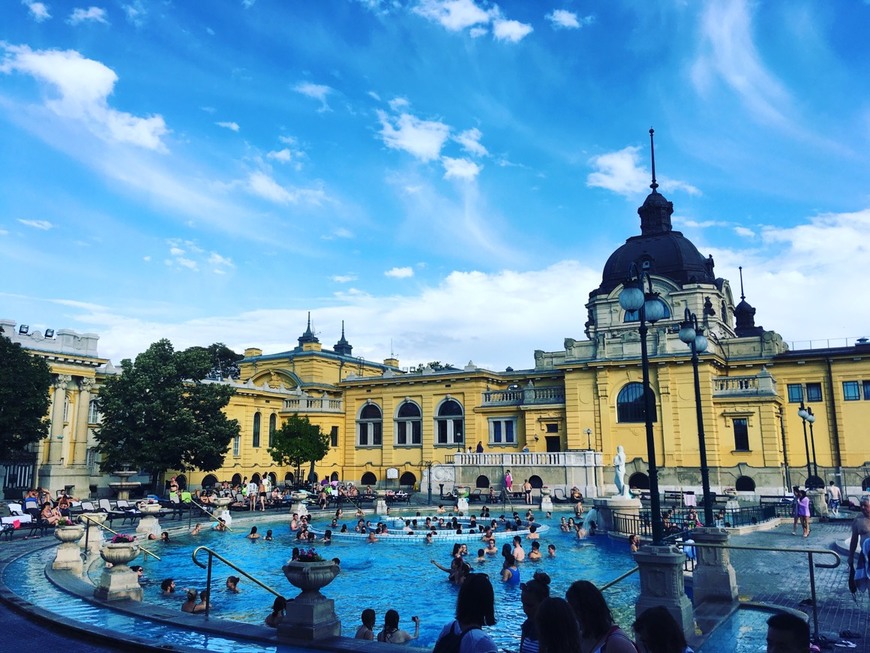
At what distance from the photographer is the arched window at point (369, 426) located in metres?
55.1

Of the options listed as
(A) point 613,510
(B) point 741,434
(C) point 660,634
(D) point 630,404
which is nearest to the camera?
(C) point 660,634

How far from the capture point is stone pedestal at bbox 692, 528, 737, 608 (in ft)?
41.1

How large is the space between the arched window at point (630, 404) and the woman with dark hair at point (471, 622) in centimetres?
4023

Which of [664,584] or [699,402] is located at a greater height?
[699,402]

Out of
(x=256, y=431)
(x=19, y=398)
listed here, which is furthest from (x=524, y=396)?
(x=19, y=398)

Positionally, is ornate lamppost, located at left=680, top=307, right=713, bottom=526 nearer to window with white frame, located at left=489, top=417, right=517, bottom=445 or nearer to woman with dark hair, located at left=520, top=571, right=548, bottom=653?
woman with dark hair, located at left=520, top=571, right=548, bottom=653

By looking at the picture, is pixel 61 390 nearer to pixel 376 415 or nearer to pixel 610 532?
pixel 376 415

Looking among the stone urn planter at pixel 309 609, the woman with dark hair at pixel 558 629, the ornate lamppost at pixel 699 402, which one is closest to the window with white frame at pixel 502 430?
the ornate lamppost at pixel 699 402

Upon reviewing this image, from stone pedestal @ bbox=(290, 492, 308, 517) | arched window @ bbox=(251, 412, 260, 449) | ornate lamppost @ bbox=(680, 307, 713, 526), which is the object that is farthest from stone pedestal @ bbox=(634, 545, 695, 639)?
arched window @ bbox=(251, 412, 260, 449)

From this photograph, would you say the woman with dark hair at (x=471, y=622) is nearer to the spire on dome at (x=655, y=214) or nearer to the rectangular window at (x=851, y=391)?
the rectangular window at (x=851, y=391)

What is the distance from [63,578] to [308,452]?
30592mm

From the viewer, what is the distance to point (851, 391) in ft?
135

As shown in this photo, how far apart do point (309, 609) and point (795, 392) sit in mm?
41679

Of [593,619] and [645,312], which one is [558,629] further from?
[645,312]
